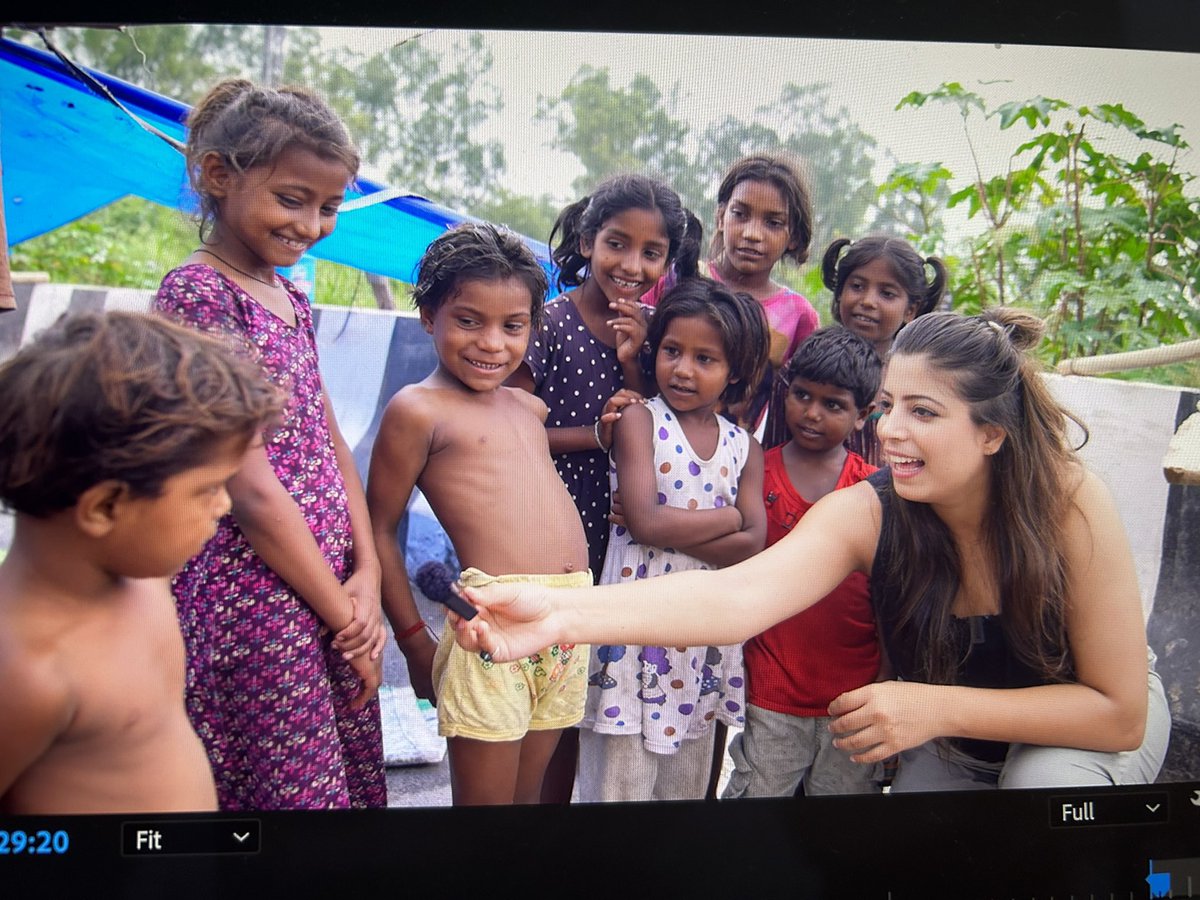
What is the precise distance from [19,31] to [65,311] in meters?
0.40

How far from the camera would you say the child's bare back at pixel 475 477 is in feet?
3.99

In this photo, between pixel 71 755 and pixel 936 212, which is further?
pixel 936 212

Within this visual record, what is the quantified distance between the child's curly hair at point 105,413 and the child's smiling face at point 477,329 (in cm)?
30

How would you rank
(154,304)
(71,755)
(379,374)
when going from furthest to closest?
(379,374) < (154,304) < (71,755)

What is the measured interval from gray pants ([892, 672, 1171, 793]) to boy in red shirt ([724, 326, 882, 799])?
0.06 m

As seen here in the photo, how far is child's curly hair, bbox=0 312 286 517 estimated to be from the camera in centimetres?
92

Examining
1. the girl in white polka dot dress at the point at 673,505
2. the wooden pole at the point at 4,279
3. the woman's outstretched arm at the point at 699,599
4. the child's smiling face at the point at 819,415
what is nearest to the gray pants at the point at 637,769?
the girl in white polka dot dress at the point at 673,505

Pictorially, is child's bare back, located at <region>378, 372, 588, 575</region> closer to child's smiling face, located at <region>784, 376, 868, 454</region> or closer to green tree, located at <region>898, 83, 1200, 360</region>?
child's smiling face, located at <region>784, 376, 868, 454</region>

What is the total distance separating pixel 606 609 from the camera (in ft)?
3.78

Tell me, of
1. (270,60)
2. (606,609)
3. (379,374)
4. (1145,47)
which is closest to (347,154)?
(270,60)

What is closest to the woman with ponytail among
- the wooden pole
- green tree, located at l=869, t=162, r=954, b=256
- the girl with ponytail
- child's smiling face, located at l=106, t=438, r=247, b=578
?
green tree, located at l=869, t=162, r=954, b=256

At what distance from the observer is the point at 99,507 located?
0.94 m

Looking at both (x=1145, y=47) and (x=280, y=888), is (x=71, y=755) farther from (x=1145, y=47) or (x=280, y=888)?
(x=1145, y=47)

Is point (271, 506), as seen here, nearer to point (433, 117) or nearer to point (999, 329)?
point (433, 117)
